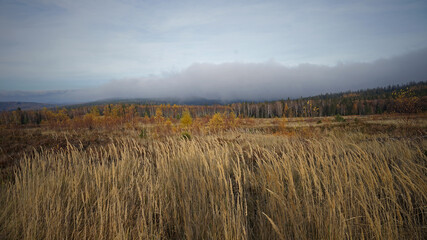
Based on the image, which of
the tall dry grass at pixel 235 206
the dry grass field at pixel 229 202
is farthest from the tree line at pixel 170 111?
the tall dry grass at pixel 235 206

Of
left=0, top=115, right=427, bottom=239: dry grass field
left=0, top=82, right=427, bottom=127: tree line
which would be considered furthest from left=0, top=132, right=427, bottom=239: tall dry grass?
left=0, top=82, right=427, bottom=127: tree line

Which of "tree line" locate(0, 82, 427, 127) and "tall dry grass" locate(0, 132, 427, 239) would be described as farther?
"tree line" locate(0, 82, 427, 127)

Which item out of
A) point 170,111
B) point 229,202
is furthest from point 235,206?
point 170,111

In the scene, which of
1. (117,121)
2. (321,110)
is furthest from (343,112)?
(117,121)

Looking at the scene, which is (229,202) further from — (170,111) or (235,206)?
(170,111)

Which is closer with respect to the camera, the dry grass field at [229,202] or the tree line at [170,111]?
the dry grass field at [229,202]

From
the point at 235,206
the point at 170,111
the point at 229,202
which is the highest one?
the point at 170,111

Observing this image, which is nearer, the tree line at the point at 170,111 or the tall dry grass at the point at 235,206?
the tall dry grass at the point at 235,206

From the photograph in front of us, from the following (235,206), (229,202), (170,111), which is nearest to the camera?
(229,202)

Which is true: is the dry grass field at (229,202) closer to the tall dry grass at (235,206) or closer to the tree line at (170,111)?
the tall dry grass at (235,206)

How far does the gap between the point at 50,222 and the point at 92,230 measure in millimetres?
514

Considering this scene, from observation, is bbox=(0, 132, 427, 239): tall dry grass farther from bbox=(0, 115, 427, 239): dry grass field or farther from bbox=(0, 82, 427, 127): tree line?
bbox=(0, 82, 427, 127): tree line

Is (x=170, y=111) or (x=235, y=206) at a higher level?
(x=170, y=111)

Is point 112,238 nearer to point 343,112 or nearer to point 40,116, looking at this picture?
point 343,112
